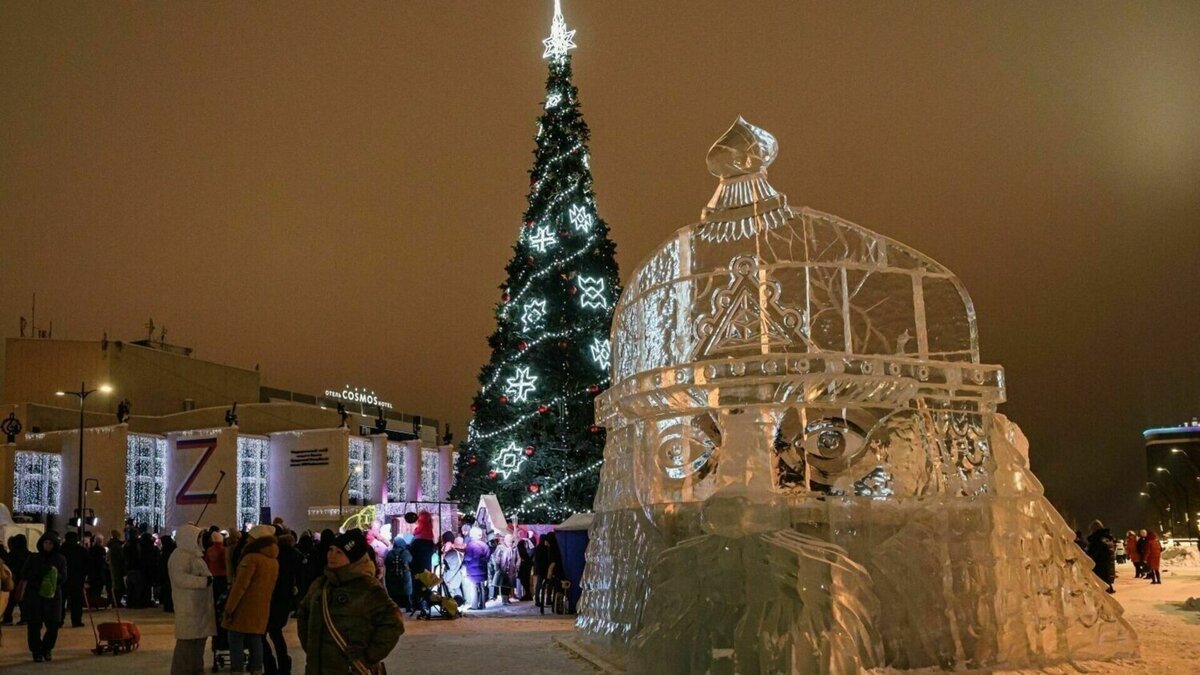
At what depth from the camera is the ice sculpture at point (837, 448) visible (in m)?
8.44

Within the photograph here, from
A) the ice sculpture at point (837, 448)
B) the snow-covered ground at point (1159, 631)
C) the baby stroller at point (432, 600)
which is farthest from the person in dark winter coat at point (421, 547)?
the snow-covered ground at point (1159, 631)

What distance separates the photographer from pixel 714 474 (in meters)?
8.82

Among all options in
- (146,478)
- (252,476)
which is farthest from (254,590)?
(252,476)

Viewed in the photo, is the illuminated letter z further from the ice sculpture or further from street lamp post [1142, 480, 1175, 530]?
street lamp post [1142, 480, 1175, 530]

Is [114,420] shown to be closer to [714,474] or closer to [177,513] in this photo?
[177,513]

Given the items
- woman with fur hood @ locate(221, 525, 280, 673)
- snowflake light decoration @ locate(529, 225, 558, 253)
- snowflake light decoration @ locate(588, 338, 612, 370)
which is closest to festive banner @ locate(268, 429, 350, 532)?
snowflake light decoration @ locate(529, 225, 558, 253)

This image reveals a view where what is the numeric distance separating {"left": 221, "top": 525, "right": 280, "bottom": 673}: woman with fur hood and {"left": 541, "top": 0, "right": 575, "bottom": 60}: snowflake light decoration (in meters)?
17.0

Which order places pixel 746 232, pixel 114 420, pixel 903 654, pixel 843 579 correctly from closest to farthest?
pixel 843 579 < pixel 903 654 < pixel 746 232 < pixel 114 420

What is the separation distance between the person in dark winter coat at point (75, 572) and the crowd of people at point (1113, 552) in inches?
555

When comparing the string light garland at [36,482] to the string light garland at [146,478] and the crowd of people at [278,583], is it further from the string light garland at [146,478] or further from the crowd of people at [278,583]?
the crowd of people at [278,583]

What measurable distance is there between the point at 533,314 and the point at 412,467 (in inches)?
1047

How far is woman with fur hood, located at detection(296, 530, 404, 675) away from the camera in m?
5.33

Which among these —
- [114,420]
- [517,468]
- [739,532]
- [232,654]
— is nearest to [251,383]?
[114,420]

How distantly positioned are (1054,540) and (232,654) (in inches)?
291
